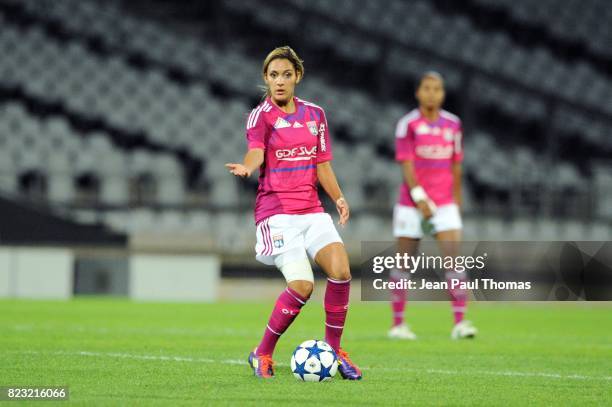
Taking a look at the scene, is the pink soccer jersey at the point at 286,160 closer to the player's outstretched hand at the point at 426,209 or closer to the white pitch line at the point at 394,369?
the white pitch line at the point at 394,369

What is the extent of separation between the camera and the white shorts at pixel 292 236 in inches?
222

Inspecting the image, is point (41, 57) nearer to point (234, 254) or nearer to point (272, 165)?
point (234, 254)

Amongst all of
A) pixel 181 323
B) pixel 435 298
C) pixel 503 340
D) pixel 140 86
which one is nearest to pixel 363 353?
pixel 503 340

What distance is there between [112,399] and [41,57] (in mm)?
14654

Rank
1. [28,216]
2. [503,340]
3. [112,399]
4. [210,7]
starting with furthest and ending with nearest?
[210,7]
[28,216]
[503,340]
[112,399]

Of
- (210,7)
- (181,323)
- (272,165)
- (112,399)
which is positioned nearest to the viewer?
(112,399)

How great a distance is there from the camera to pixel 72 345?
7289mm

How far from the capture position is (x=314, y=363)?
5.40m

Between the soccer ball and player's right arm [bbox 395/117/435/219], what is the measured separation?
3.20 m

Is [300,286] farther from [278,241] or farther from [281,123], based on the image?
[281,123]

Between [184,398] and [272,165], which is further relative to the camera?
[272,165]

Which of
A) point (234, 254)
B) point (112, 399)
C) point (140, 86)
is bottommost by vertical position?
point (112, 399)

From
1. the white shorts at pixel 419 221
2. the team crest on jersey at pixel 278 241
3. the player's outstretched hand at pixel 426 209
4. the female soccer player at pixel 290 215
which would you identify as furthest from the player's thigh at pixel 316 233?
the white shorts at pixel 419 221

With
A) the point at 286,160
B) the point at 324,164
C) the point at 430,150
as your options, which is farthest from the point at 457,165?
the point at 286,160
